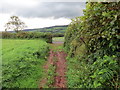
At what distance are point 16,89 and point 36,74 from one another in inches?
73.0

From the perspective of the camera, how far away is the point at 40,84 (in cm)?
575

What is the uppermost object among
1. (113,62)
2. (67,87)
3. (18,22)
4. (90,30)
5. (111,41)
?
(18,22)

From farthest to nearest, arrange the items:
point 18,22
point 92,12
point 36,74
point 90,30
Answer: point 18,22 → point 36,74 → point 90,30 → point 92,12

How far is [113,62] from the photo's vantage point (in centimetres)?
320

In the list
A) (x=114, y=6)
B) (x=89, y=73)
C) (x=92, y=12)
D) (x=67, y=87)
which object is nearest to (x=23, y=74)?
(x=67, y=87)

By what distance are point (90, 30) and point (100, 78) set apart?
1.67 m

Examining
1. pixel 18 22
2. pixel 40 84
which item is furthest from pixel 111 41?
pixel 18 22

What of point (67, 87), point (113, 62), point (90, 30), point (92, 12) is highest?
point (92, 12)

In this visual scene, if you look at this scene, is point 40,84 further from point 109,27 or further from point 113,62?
point 109,27

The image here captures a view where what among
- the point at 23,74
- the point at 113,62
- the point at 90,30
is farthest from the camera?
the point at 23,74

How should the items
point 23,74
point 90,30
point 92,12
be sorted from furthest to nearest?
point 23,74
point 90,30
point 92,12

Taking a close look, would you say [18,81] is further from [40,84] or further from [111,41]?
[111,41]

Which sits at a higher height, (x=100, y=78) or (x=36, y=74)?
(x=100, y=78)

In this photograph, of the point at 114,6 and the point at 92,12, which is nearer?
the point at 114,6
